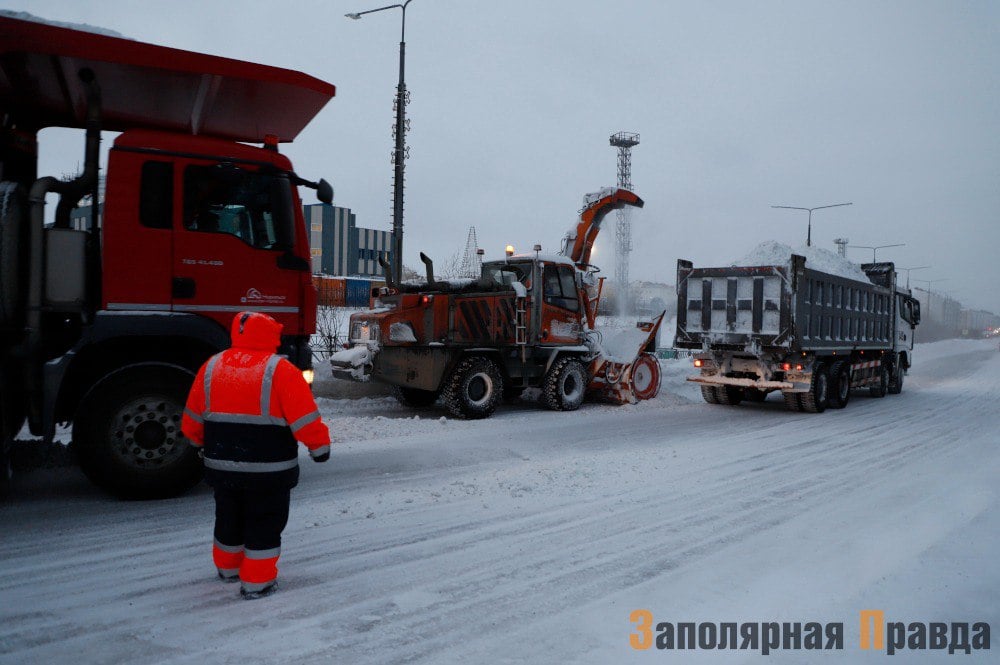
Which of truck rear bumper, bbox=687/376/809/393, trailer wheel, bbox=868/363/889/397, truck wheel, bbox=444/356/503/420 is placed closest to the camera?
truck wheel, bbox=444/356/503/420

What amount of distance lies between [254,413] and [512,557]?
2.06 m

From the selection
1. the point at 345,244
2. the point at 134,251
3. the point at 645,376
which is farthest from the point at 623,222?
the point at 345,244

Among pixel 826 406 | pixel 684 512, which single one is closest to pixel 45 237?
pixel 684 512

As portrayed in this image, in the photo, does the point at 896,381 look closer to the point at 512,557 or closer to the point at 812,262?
the point at 812,262

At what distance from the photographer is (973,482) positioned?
7340 mm

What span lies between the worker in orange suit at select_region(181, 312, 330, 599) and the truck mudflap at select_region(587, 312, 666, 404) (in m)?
9.84

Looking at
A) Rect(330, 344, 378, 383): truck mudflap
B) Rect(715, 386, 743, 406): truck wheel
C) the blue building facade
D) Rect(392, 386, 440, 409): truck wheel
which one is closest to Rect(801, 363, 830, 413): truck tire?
Rect(715, 386, 743, 406): truck wheel

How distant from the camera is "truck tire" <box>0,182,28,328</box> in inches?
210

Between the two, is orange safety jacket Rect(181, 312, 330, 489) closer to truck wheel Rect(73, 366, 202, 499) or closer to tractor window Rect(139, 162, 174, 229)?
truck wheel Rect(73, 366, 202, 499)

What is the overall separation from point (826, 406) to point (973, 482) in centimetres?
705

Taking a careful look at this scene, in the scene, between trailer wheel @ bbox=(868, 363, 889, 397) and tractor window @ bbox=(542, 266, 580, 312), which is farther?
trailer wheel @ bbox=(868, 363, 889, 397)

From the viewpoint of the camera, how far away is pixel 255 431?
13.0 ft

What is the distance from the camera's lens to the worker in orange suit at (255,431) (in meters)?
3.94

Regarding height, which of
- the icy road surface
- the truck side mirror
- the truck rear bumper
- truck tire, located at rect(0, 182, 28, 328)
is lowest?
the icy road surface
